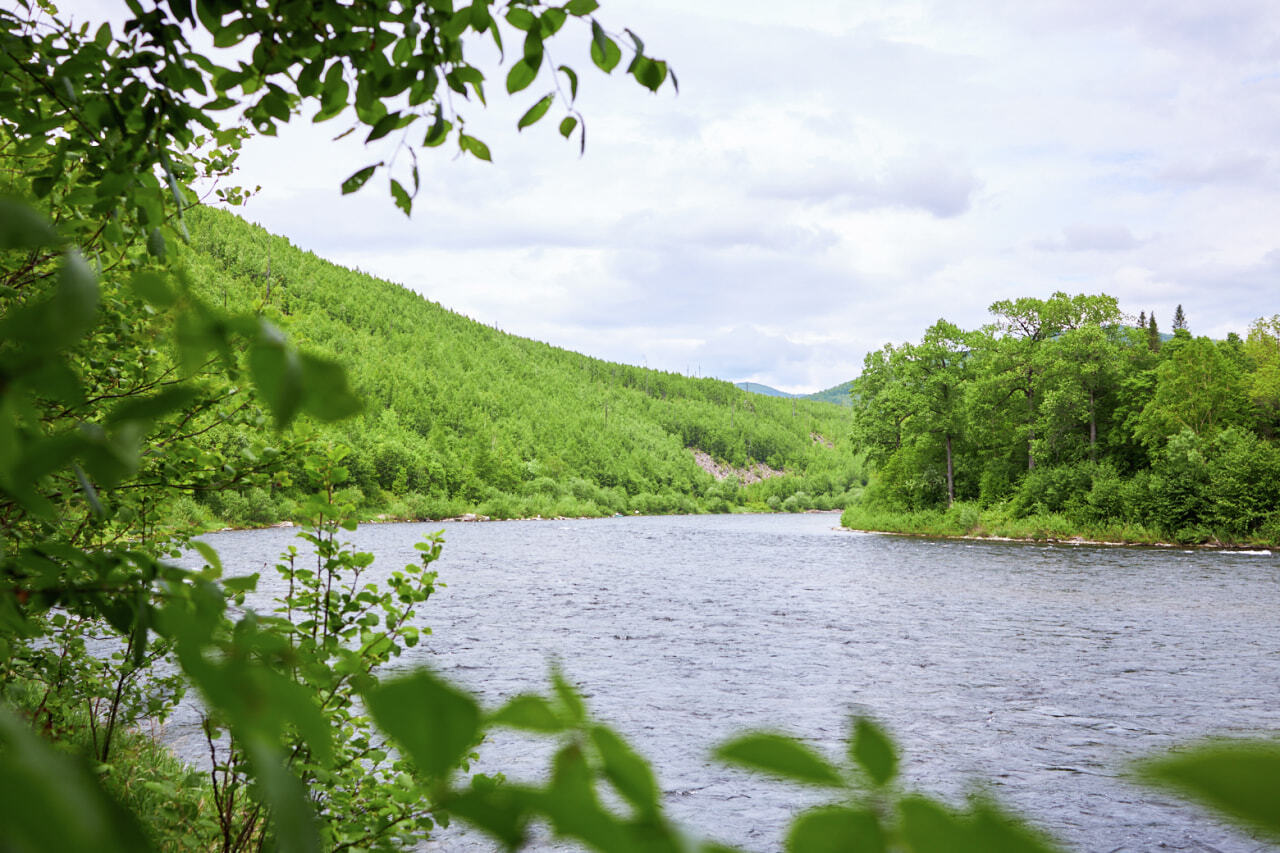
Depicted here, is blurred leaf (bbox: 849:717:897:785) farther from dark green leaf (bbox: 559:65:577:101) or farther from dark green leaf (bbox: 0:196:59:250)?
dark green leaf (bbox: 559:65:577:101)

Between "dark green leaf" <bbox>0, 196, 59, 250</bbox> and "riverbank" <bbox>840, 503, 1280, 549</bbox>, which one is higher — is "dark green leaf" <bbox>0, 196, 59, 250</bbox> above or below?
above

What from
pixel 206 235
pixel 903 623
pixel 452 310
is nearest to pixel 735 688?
pixel 903 623

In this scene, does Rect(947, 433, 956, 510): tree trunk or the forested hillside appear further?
the forested hillside

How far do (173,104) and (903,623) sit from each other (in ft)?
57.2

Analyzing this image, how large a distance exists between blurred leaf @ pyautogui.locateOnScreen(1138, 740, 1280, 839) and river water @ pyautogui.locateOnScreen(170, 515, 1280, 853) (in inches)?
4.7

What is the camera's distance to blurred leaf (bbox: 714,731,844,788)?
418 millimetres

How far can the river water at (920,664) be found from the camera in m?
8.45

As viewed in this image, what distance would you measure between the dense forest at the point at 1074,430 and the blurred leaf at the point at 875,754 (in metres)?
36.1

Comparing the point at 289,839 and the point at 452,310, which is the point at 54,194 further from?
the point at 452,310

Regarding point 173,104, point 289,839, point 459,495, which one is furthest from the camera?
point 459,495

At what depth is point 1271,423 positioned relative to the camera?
113ft

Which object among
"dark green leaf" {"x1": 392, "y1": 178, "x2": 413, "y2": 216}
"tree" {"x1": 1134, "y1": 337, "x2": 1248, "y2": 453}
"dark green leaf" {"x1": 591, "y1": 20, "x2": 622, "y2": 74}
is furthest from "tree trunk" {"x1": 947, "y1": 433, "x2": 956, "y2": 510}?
"dark green leaf" {"x1": 591, "y1": 20, "x2": 622, "y2": 74}

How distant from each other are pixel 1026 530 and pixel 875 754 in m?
40.3

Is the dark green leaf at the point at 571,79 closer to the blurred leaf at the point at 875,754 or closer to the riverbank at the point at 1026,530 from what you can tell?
the blurred leaf at the point at 875,754
